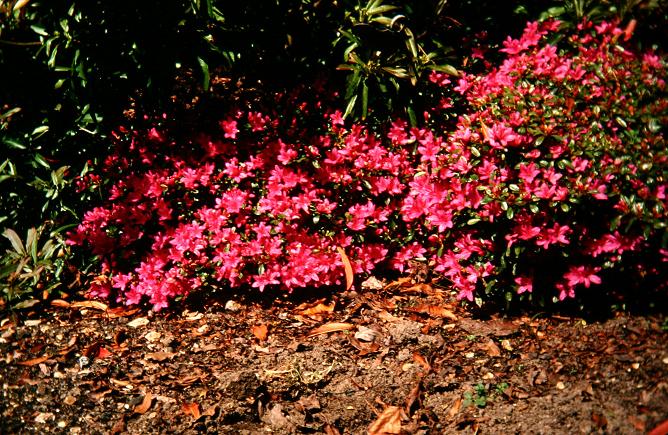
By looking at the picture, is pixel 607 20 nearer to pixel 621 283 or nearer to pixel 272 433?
pixel 621 283

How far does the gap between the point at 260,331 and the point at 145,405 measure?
742 millimetres

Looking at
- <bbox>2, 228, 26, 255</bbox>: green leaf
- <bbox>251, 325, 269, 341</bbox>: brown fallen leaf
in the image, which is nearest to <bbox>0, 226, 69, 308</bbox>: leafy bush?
<bbox>2, 228, 26, 255</bbox>: green leaf

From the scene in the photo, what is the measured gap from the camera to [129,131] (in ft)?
10.8

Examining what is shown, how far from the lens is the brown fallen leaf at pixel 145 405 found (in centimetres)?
246

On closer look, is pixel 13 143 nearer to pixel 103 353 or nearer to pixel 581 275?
pixel 103 353

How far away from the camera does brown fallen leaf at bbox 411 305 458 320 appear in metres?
2.98

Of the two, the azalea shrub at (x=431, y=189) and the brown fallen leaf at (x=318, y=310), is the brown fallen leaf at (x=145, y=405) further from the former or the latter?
the brown fallen leaf at (x=318, y=310)

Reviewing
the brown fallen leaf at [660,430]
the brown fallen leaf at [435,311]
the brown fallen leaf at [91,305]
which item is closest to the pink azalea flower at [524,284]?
the brown fallen leaf at [435,311]

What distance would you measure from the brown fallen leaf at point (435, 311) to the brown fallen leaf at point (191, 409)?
4.50ft

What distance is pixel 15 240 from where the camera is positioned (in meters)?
2.94

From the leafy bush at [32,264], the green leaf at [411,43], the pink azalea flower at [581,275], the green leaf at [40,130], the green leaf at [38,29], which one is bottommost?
the leafy bush at [32,264]

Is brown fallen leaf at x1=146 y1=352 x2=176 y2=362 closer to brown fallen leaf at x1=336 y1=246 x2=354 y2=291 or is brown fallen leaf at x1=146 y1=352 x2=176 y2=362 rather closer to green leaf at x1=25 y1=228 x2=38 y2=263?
green leaf at x1=25 y1=228 x2=38 y2=263

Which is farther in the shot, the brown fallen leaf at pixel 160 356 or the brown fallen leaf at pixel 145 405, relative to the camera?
the brown fallen leaf at pixel 160 356

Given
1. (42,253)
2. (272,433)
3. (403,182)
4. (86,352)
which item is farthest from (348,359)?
(42,253)
